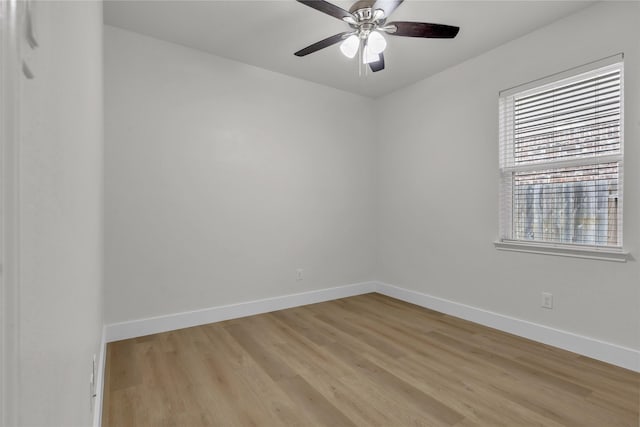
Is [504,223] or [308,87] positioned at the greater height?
[308,87]

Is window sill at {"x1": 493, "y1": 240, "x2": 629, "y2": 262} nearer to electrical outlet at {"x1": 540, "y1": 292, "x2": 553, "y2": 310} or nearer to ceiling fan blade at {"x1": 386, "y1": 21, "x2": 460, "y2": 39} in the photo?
electrical outlet at {"x1": 540, "y1": 292, "x2": 553, "y2": 310}

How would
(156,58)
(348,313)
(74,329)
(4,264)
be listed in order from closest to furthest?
(4,264), (74,329), (156,58), (348,313)

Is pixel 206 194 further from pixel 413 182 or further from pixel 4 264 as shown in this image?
pixel 4 264

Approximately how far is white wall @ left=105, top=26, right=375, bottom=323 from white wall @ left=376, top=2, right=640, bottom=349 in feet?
1.83

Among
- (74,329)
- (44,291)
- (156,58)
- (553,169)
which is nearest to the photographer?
(44,291)

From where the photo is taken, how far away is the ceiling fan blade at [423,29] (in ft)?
7.02

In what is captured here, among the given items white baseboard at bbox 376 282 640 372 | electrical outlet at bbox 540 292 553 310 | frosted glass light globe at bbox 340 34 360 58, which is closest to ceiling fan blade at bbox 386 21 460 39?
frosted glass light globe at bbox 340 34 360 58

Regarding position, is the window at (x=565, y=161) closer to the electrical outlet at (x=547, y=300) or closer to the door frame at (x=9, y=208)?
the electrical outlet at (x=547, y=300)

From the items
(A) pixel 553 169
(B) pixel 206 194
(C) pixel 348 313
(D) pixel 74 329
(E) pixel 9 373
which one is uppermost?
(A) pixel 553 169

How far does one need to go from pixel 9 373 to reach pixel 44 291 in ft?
0.81

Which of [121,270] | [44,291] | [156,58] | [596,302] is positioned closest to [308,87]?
[156,58]

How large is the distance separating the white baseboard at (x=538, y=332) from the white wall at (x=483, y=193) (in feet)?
0.17

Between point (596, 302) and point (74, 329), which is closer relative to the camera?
point (74, 329)

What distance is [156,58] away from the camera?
2975mm
